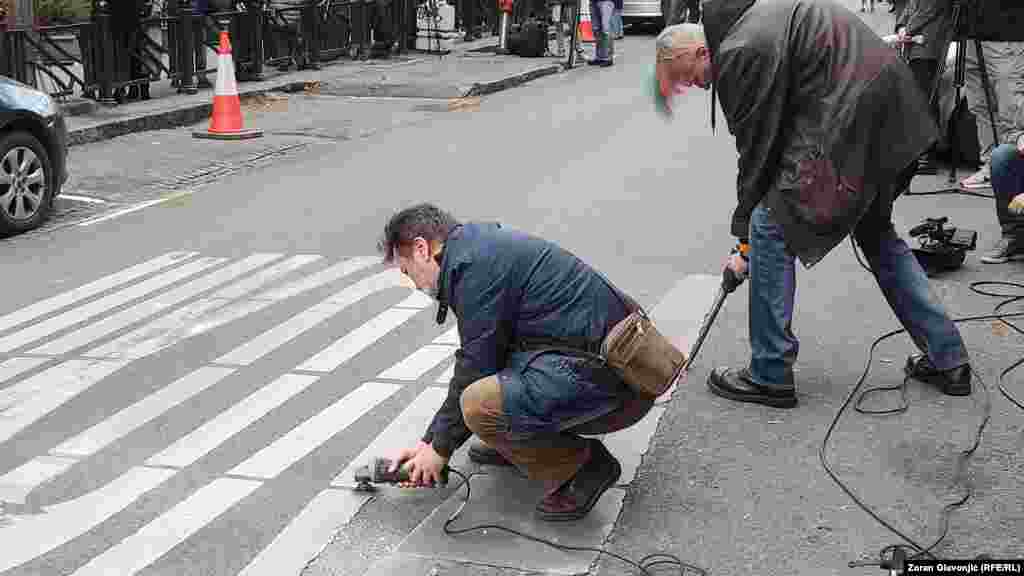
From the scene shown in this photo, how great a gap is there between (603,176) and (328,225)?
267cm

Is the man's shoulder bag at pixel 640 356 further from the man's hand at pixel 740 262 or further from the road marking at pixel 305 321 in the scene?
the road marking at pixel 305 321

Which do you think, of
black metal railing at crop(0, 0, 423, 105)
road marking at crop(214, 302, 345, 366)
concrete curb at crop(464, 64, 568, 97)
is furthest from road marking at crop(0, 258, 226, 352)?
concrete curb at crop(464, 64, 568, 97)

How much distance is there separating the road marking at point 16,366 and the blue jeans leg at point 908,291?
3.65 m

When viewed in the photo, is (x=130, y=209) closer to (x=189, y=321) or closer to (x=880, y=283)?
(x=189, y=321)

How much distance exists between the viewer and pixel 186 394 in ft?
18.4

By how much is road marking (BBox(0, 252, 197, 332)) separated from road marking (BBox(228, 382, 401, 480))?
214 centimetres

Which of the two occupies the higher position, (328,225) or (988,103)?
(988,103)

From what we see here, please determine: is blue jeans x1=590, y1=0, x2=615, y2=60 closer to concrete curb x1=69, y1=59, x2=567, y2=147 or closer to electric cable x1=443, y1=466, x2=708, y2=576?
concrete curb x1=69, y1=59, x2=567, y2=147

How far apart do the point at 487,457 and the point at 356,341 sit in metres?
1.83

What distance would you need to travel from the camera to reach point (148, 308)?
691cm

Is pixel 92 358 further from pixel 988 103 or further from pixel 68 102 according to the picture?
pixel 68 102

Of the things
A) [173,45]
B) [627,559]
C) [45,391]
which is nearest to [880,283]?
[627,559]

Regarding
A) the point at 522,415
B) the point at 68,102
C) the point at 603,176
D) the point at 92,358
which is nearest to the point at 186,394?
the point at 92,358

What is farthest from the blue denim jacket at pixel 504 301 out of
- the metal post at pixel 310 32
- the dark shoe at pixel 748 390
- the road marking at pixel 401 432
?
the metal post at pixel 310 32
